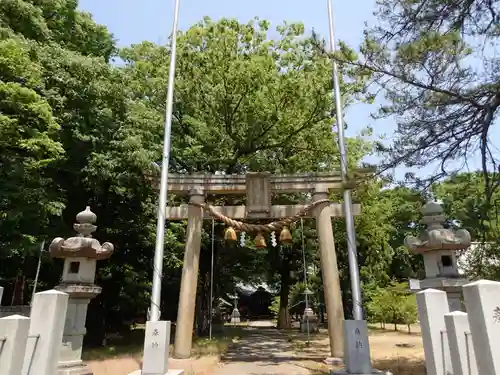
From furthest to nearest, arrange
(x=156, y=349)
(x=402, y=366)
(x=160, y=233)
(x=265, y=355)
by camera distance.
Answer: (x=265, y=355) < (x=402, y=366) < (x=160, y=233) < (x=156, y=349)

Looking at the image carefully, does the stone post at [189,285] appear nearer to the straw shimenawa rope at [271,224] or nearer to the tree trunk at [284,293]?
the straw shimenawa rope at [271,224]

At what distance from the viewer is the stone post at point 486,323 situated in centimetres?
386

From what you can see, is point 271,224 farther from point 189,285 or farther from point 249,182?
point 189,285

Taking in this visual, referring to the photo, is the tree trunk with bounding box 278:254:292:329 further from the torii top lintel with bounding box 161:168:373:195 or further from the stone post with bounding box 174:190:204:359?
the stone post with bounding box 174:190:204:359

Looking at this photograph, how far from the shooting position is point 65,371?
8.07 metres


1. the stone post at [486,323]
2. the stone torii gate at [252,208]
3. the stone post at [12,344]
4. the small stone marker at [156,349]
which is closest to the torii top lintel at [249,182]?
the stone torii gate at [252,208]

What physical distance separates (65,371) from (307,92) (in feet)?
38.3

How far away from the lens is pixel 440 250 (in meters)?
8.52

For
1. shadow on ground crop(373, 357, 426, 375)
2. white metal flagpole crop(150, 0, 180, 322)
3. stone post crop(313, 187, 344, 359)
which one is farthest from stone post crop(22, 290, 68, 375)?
shadow on ground crop(373, 357, 426, 375)

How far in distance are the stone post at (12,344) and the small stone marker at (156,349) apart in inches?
141

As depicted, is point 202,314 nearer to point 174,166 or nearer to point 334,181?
point 174,166

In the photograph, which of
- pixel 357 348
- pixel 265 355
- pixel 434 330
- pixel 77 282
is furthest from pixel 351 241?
pixel 77 282

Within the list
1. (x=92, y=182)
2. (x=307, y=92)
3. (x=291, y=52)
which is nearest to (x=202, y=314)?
(x=92, y=182)

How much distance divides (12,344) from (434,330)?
5.64 metres
